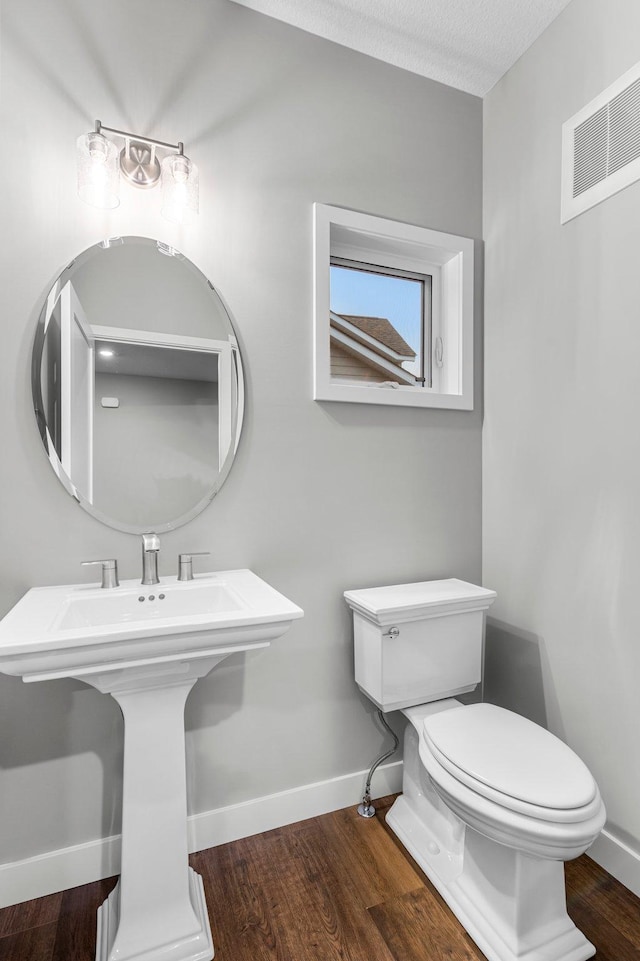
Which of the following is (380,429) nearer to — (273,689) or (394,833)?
(273,689)

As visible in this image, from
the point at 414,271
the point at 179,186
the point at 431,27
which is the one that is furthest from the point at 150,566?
the point at 431,27

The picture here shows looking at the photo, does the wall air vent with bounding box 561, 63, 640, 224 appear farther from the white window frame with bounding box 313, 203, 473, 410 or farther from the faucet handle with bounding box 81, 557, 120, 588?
the faucet handle with bounding box 81, 557, 120, 588

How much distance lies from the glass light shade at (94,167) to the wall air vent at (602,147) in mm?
1405

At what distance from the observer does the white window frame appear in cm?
173

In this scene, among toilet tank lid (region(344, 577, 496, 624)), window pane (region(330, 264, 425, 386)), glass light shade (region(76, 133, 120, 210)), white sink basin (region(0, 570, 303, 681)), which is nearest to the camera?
white sink basin (region(0, 570, 303, 681))

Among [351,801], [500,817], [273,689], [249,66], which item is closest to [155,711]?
[273,689]

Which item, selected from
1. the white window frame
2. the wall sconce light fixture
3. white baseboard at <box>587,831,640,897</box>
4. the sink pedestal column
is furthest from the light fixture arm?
white baseboard at <box>587,831,640,897</box>

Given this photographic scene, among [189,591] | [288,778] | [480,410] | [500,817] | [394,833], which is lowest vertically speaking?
[394,833]

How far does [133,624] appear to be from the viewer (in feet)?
3.56

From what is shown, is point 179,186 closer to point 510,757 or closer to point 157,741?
point 157,741

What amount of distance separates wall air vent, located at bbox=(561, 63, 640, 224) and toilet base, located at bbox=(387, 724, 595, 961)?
181 cm

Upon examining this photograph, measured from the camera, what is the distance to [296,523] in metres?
1.73

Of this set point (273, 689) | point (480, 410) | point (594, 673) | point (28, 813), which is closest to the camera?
point (28, 813)

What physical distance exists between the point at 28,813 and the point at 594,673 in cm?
171
